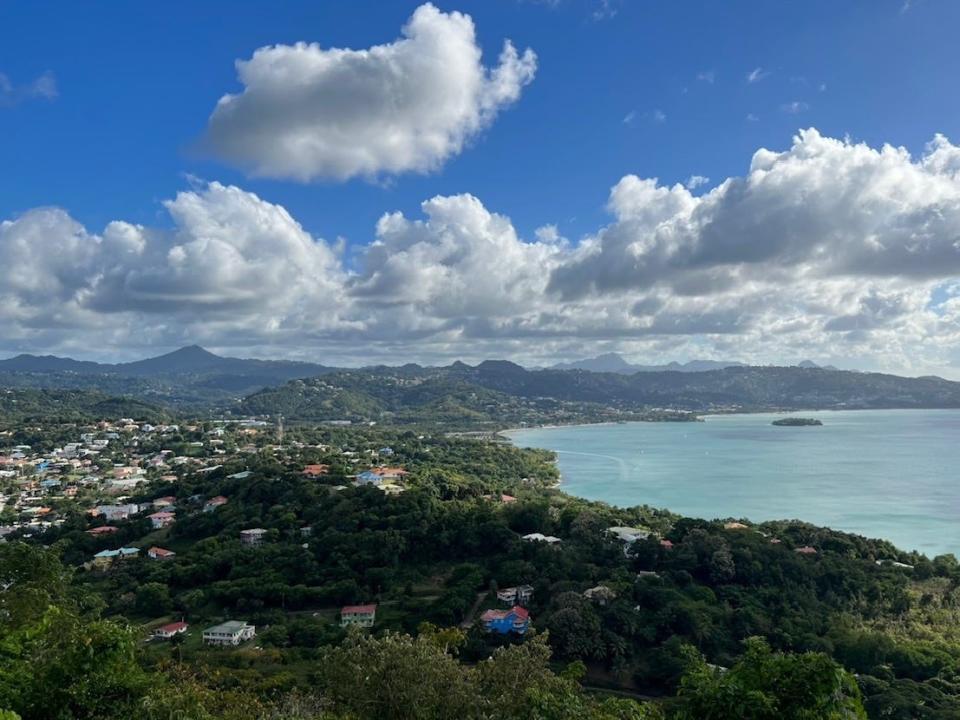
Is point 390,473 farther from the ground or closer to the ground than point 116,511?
farther from the ground

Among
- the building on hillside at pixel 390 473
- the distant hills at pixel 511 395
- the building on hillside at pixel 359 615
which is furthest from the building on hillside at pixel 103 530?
the distant hills at pixel 511 395

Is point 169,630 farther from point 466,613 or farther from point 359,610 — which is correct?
point 466,613

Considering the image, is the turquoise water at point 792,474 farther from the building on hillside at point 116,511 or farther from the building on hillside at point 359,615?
the building on hillside at point 116,511

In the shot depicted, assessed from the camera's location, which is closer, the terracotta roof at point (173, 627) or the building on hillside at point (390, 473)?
the terracotta roof at point (173, 627)

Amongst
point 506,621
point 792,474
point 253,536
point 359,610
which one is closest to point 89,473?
point 253,536

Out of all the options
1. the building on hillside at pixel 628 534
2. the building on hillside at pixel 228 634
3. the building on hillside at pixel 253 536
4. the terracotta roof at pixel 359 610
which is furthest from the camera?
the building on hillside at pixel 253 536

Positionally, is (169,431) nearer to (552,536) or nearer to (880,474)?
(552,536)

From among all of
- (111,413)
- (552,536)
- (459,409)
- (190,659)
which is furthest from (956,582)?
(459,409)
